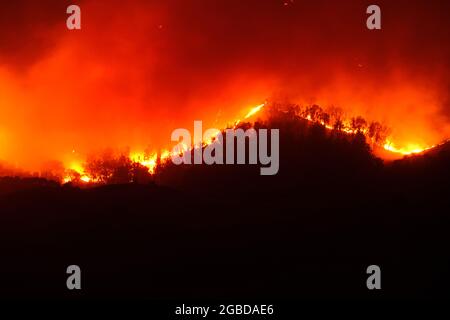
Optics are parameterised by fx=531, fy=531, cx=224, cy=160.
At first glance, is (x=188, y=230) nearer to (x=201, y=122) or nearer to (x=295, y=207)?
(x=295, y=207)

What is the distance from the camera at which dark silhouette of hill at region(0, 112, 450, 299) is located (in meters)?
21.6

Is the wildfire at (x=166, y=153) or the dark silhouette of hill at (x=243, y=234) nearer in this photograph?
the dark silhouette of hill at (x=243, y=234)

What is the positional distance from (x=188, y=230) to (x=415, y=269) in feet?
33.0

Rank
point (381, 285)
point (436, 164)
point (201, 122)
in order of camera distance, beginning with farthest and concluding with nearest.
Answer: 1. point (201, 122)
2. point (436, 164)
3. point (381, 285)

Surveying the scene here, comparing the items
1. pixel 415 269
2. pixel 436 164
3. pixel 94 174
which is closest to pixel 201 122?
pixel 94 174

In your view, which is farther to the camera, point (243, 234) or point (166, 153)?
point (166, 153)

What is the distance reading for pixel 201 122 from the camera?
38281mm

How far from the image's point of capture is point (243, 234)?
24.4 m

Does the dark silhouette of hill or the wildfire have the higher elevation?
the wildfire

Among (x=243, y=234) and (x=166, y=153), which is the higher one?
(x=166, y=153)

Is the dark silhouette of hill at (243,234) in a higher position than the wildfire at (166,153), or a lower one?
lower

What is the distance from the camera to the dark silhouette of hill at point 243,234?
70.9ft
